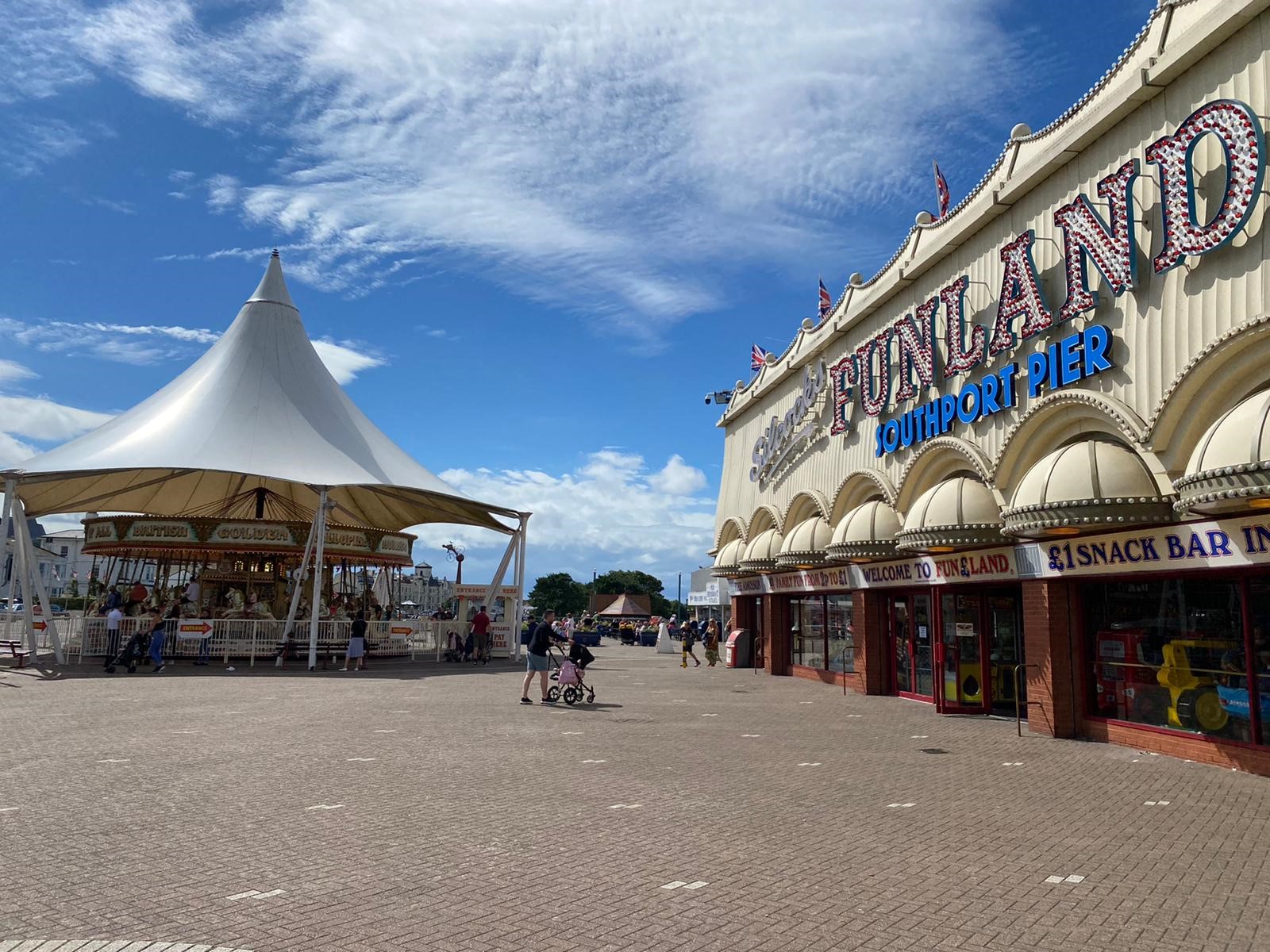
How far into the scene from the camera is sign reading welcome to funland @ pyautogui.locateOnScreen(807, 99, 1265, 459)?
31.1 feet

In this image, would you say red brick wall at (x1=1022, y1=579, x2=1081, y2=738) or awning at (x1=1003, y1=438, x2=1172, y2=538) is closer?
awning at (x1=1003, y1=438, x2=1172, y2=538)

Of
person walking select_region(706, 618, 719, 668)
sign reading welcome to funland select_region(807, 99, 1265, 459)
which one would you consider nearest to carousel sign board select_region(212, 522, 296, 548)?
person walking select_region(706, 618, 719, 668)

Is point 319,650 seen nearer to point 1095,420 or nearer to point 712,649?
point 712,649

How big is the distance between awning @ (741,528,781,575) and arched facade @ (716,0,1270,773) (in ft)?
15.1

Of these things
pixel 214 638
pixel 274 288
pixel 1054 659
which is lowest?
pixel 214 638

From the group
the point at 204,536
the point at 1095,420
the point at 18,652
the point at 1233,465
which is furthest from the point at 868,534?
the point at 204,536

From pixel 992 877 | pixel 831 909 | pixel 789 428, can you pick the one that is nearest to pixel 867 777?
pixel 992 877

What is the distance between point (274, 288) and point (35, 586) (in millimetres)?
12401

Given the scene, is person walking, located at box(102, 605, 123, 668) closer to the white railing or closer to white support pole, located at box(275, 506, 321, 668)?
the white railing

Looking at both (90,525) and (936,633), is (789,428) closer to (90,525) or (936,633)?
(936,633)

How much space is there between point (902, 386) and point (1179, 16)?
7.32m

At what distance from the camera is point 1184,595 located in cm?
1082

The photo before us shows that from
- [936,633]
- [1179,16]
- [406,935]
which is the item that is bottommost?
[406,935]

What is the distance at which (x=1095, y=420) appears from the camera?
38.6 ft
